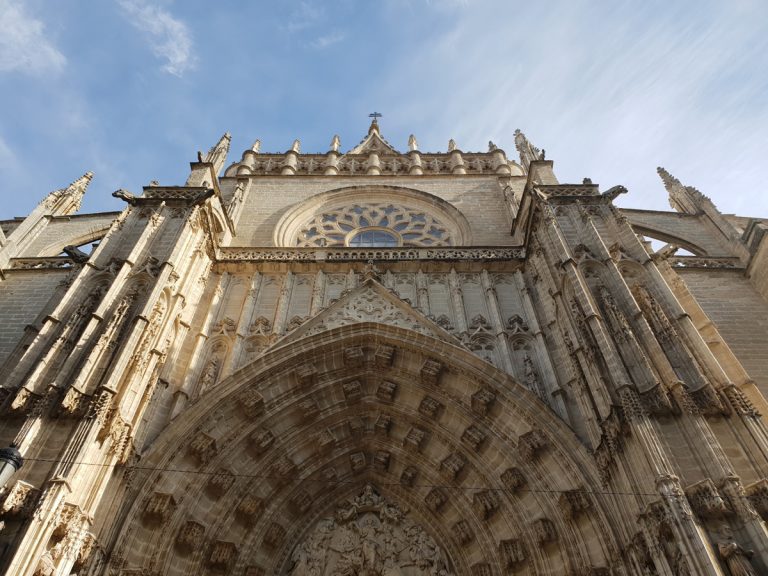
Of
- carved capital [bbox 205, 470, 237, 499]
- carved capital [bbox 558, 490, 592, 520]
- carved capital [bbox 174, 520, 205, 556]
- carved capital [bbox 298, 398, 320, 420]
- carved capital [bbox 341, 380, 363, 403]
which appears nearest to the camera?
carved capital [bbox 558, 490, 592, 520]

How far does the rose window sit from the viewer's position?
16234 millimetres

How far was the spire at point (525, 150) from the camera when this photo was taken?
17.6 meters

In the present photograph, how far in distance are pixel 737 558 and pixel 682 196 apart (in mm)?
14606

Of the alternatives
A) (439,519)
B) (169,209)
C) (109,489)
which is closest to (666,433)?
(439,519)

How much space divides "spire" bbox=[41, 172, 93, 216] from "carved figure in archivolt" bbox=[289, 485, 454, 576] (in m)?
12.9

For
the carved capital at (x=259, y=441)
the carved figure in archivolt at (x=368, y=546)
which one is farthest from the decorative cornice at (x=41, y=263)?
the carved figure in archivolt at (x=368, y=546)

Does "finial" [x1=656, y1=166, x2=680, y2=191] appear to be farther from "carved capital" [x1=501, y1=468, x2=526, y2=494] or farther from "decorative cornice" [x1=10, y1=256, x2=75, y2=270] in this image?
"decorative cornice" [x1=10, y1=256, x2=75, y2=270]

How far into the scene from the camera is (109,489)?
777 centimetres

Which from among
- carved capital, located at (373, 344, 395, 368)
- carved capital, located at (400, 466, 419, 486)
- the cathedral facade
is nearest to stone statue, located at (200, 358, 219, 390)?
the cathedral facade

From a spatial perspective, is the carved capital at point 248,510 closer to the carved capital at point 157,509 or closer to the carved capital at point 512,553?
A: the carved capital at point 157,509

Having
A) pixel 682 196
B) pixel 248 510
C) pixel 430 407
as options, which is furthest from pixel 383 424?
pixel 682 196

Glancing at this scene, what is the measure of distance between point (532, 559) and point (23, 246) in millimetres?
14451

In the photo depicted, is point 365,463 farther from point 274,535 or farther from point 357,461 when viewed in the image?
point 274,535

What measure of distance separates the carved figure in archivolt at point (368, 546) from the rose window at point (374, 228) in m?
7.58
